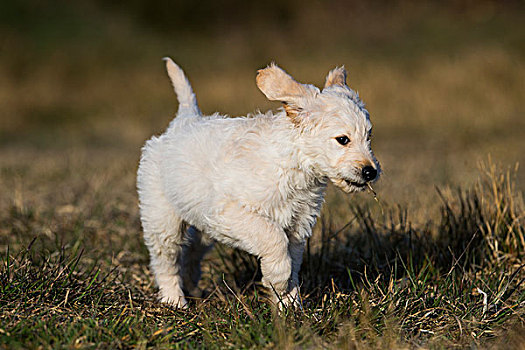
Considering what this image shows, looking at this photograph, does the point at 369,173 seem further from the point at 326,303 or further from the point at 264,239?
the point at 326,303

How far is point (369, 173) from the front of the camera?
3.07m

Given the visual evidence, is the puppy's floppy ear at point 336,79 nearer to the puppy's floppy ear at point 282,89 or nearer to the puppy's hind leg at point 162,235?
the puppy's floppy ear at point 282,89

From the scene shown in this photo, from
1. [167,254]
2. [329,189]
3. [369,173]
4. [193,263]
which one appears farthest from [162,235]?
[329,189]

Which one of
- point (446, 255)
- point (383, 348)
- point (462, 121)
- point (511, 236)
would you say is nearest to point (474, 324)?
point (383, 348)

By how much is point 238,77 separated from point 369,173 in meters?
14.1

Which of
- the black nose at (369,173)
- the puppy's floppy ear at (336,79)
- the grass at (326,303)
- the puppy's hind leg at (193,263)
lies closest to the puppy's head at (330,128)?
the black nose at (369,173)

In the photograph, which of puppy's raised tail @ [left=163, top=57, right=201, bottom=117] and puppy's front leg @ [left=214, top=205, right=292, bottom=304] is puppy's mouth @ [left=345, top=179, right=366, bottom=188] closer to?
puppy's front leg @ [left=214, top=205, right=292, bottom=304]

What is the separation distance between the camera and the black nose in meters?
3.07

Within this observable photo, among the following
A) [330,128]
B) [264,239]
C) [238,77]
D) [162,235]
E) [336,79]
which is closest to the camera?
[330,128]

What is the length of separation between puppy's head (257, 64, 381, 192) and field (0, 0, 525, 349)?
722mm

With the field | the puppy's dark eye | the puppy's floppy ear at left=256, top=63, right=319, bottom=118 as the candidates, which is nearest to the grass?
the field

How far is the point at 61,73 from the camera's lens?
1791 centimetres

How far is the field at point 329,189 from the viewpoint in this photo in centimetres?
321

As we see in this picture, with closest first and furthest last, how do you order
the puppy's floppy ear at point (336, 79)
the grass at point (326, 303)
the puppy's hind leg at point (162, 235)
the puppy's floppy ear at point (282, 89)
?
the grass at point (326, 303) < the puppy's floppy ear at point (282, 89) < the puppy's floppy ear at point (336, 79) < the puppy's hind leg at point (162, 235)
